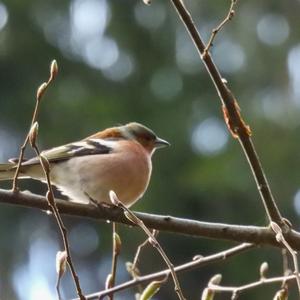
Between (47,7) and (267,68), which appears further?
(267,68)

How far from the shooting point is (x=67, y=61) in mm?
12289

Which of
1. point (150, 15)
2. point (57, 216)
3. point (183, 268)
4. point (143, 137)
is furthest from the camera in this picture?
point (150, 15)

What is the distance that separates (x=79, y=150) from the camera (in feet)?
15.4

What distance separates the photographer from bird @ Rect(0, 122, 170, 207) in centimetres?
436

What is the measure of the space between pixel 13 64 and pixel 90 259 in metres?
2.71

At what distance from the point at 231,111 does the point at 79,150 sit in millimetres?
1845

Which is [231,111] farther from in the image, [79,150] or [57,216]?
[79,150]

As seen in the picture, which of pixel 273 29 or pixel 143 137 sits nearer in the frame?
pixel 143 137

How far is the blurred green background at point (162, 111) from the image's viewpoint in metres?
11.1

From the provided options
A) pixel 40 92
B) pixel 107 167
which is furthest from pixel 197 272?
pixel 40 92

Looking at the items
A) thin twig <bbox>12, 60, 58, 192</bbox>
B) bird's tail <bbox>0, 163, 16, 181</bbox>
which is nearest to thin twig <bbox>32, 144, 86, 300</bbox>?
thin twig <bbox>12, 60, 58, 192</bbox>

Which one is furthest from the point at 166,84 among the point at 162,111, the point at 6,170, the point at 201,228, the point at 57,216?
the point at 57,216

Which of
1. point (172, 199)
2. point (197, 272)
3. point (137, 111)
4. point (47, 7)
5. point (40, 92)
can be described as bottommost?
point (40, 92)

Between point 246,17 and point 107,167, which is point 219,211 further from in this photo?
point 107,167
